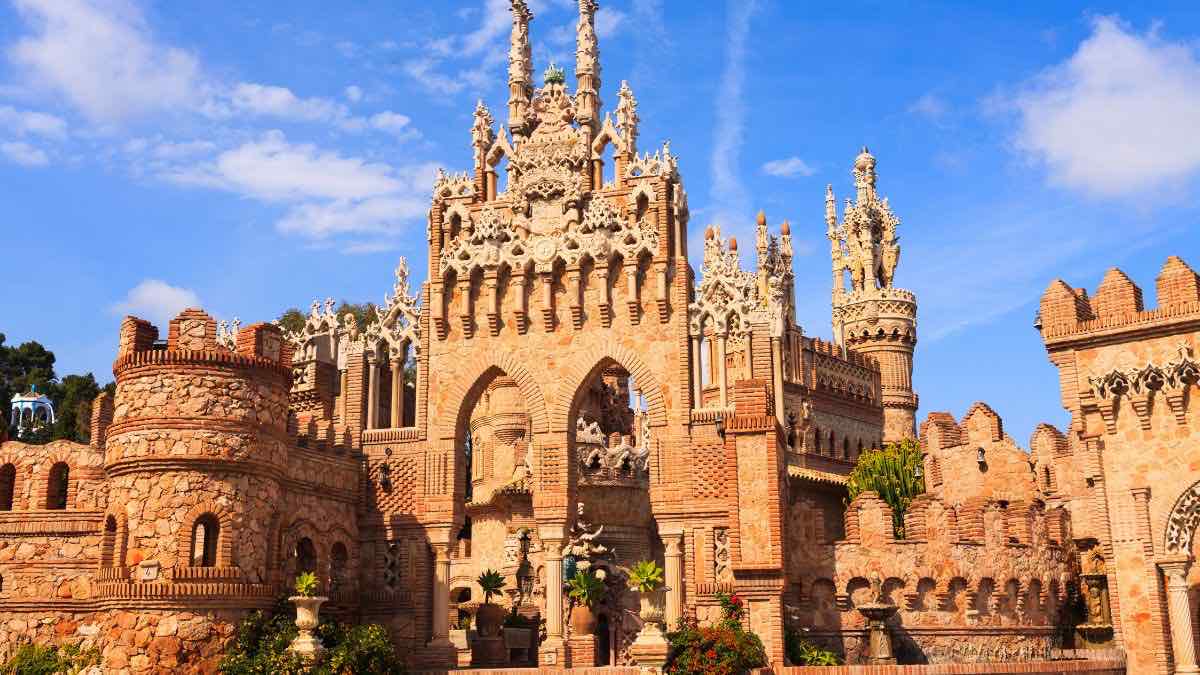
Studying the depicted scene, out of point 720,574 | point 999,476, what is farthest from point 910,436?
point 720,574

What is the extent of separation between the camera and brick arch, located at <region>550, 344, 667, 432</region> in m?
28.0

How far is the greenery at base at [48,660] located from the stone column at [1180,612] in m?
19.9

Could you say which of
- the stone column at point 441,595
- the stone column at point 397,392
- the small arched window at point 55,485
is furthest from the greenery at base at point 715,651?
the small arched window at point 55,485

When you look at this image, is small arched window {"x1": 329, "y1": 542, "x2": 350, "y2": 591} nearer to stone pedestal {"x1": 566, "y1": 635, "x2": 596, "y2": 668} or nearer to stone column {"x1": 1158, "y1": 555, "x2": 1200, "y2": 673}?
stone pedestal {"x1": 566, "y1": 635, "x2": 596, "y2": 668}

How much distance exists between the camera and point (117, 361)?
960 inches

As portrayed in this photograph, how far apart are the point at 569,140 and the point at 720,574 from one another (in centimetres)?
1067

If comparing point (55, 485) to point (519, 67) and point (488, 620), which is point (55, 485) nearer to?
point (488, 620)

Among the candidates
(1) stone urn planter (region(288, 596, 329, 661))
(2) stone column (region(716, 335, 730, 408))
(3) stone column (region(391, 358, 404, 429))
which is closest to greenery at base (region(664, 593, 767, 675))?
(2) stone column (region(716, 335, 730, 408))

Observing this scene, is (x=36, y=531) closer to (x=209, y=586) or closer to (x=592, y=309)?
(x=209, y=586)

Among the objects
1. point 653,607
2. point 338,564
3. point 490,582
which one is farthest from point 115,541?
point 490,582

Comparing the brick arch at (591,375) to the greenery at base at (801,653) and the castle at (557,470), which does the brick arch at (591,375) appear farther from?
the greenery at base at (801,653)

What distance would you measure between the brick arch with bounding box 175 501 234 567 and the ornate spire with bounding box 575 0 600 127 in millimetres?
12797

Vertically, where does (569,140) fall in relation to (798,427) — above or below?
above

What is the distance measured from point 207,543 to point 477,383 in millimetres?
7519
